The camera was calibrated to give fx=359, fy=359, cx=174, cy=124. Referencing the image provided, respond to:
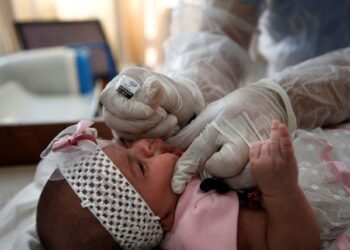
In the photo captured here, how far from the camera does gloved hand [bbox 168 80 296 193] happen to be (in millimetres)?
604

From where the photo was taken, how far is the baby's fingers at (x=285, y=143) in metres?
0.51

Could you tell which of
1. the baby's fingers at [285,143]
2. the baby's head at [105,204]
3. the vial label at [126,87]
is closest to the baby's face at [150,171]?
the baby's head at [105,204]

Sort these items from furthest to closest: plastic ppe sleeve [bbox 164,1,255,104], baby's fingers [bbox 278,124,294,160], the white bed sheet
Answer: plastic ppe sleeve [bbox 164,1,255,104] < the white bed sheet < baby's fingers [bbox 278,124,294,160]

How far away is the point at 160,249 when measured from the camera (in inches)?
27.3

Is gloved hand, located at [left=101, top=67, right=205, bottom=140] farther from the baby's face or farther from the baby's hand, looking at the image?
the baby's hand

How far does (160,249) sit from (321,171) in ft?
1.10

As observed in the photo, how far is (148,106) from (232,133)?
16 centimetres

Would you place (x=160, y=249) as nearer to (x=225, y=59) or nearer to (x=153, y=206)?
(x=153, y=206)

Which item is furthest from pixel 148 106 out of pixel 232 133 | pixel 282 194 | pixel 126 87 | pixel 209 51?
pixel 209 51

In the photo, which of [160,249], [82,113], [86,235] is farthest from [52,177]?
[82,113]

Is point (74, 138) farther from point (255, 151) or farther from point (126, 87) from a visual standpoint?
point (255, 151)

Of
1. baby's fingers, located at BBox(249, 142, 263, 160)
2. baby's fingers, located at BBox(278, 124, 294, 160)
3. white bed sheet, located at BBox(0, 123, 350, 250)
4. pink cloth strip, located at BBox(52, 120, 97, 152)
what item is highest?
baby's fingers, located at BBox(278, 124, 294, 160)

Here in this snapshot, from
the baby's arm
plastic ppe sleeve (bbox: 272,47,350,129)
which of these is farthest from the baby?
plastic ppe sleeve (bbox: 272,47,350,129)

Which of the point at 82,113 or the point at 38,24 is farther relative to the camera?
the point at 38,24
